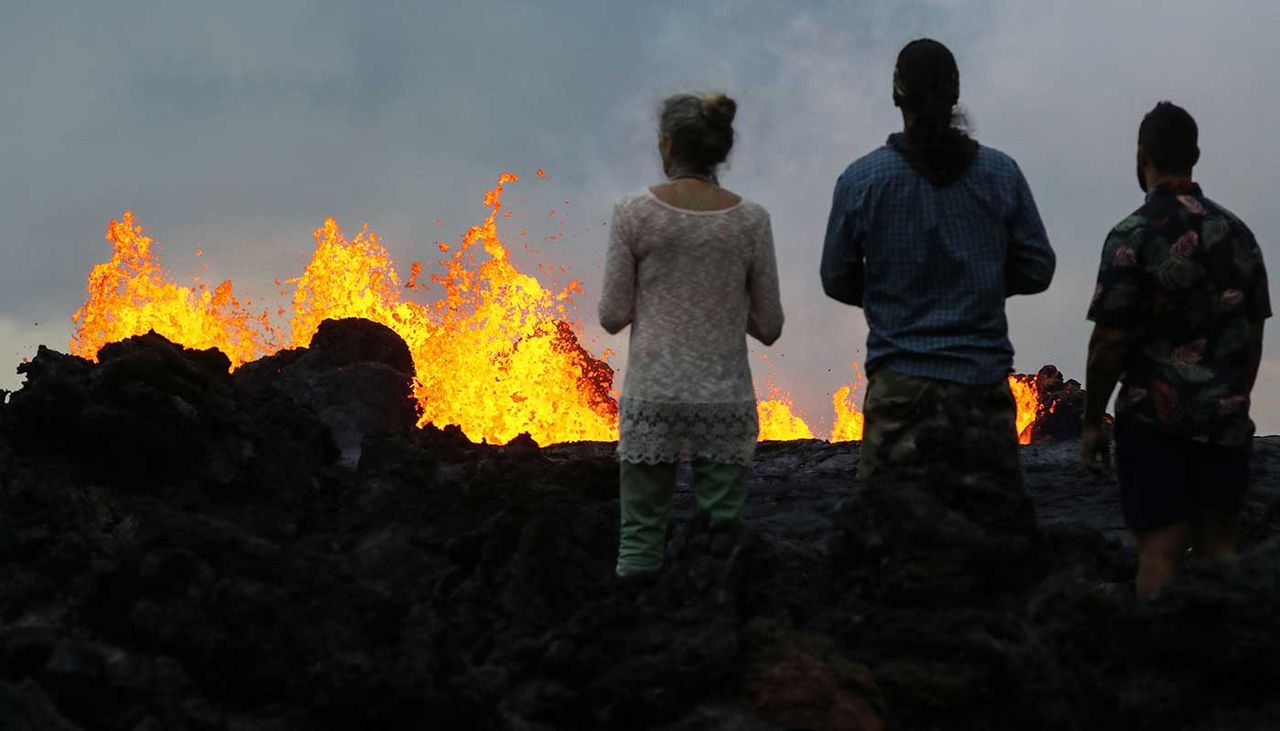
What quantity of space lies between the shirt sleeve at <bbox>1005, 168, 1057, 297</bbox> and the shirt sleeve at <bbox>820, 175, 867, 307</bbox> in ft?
1.94

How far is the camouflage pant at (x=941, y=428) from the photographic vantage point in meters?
5.55

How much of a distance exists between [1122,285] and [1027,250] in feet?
1.28

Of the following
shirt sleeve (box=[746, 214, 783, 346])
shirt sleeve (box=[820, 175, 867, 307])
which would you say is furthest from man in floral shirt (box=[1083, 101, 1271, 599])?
shirt sleeve (box=[746, 214, 783, 346])

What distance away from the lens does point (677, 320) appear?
5984 mm

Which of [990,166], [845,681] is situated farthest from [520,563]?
[990,166]

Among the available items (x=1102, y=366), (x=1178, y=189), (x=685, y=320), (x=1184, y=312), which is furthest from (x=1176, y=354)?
(x=685, y=320)

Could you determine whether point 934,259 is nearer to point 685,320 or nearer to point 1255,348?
point 685,320

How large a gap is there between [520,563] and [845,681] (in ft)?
6.77

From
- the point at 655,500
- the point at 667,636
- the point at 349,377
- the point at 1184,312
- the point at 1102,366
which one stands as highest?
the point at 349,377

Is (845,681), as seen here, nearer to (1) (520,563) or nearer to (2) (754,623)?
(2) (754,623)

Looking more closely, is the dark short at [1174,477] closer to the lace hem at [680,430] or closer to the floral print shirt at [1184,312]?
the floral print shirt at [1184,312]

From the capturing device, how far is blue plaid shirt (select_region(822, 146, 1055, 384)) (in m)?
5.52

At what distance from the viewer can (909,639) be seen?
510 centimetres

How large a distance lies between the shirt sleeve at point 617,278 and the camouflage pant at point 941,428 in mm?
1084
